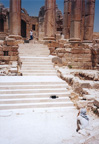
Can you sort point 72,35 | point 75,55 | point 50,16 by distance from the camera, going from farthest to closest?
point 72,35
point 50,16
point 75,55

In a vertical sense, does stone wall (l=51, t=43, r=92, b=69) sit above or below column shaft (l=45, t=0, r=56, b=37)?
below

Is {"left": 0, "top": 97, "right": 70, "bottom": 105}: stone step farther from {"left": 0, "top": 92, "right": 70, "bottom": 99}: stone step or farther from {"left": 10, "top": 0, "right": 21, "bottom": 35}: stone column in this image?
{"left": 10, "top": 0, "right": 21, "bottom": 35}: stone column

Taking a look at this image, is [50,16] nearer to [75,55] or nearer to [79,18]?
[79,18]

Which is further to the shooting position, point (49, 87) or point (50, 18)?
point (50, 18)

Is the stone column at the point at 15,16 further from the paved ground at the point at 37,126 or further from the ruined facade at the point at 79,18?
the paved ground at the point at 37,126

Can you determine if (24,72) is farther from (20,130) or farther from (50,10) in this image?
(50,10)

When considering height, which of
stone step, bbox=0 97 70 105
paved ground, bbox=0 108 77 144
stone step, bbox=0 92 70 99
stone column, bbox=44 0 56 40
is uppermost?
stone column, bbox=44 0 56 40

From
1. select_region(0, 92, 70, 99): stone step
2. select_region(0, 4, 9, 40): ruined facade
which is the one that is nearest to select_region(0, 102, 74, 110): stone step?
select_region(0, 92, 70, 99): stone step

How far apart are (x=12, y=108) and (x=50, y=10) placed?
10239mm

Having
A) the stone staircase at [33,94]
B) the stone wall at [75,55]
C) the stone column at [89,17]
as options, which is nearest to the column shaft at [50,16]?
the stone wall at [75,55]

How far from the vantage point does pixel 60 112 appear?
5.33m

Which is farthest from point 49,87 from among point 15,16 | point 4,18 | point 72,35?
point 4,18

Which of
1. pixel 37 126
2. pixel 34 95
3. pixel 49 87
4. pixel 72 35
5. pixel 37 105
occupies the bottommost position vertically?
pixel 37 126

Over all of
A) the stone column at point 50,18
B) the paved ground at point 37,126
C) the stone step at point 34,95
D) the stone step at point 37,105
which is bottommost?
the paved ground at point 37,126
